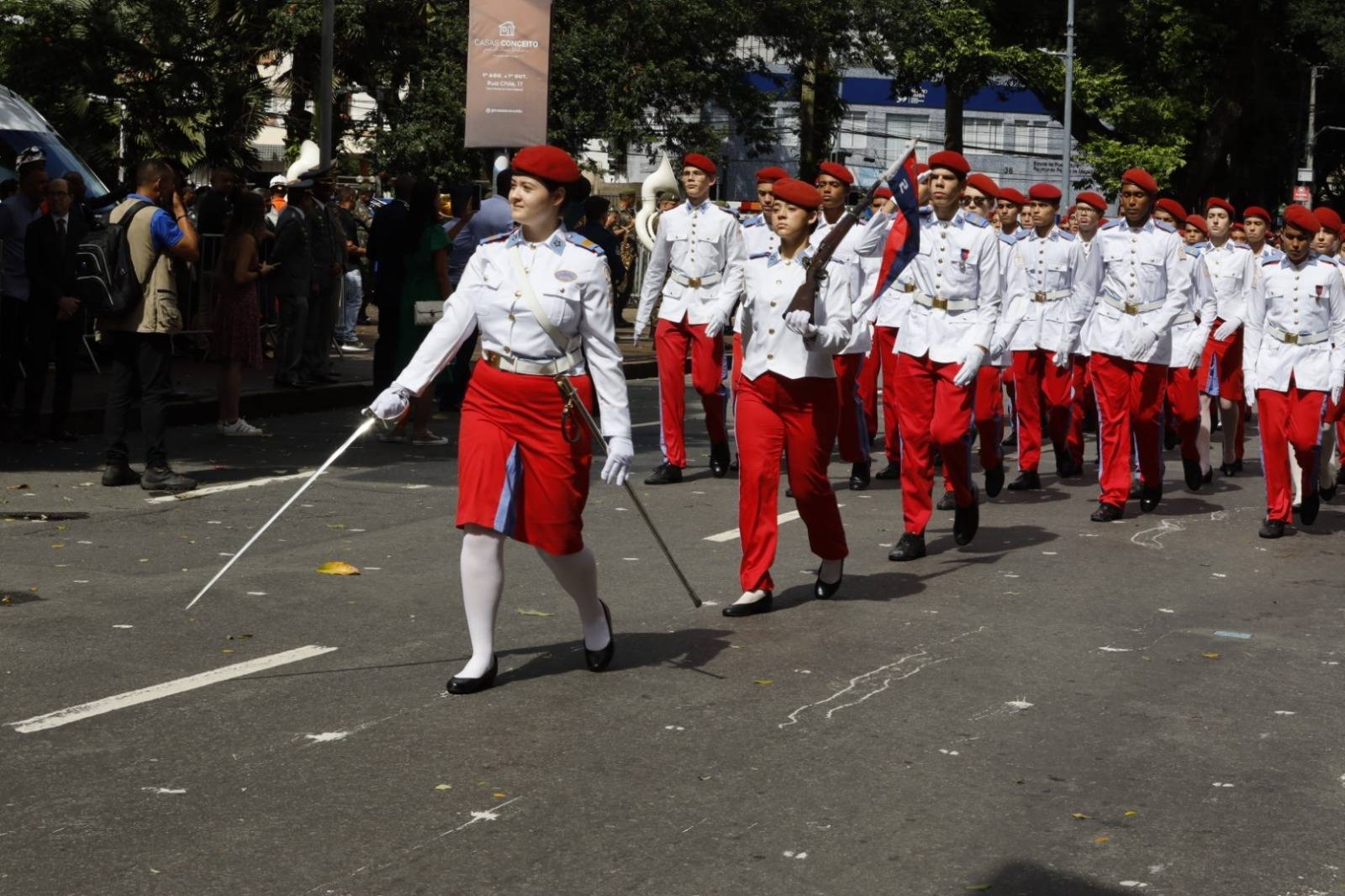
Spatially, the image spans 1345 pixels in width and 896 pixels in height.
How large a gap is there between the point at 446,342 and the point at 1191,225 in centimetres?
958

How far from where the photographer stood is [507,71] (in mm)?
18672

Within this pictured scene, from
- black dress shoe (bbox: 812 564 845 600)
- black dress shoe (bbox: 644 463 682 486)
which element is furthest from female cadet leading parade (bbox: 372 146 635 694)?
black dress shoe (bbox: 644 463 682 486)

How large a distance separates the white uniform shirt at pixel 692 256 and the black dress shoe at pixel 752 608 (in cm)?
465

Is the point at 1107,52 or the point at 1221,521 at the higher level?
the point at 1107,52

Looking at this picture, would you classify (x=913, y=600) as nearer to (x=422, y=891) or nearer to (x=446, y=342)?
(x=446, y=342)

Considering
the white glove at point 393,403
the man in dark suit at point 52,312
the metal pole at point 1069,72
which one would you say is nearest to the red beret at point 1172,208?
the man in dark suit at point 52,312

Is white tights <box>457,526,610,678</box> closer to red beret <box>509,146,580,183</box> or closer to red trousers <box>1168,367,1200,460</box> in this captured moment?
red beret <box>509,146,580,183</box>

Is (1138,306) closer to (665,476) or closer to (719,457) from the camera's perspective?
(719,457)

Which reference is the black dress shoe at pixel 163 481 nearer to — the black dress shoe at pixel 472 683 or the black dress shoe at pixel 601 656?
the black dress shoe at pixel 601 656

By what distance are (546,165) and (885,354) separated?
677 centimetres

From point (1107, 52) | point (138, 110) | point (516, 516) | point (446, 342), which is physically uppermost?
point (1107, 52)

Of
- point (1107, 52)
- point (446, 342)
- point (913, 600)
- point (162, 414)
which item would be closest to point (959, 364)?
point (913, 600)

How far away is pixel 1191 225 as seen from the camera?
597 inches

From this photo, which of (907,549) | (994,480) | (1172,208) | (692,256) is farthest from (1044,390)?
(907,549)
